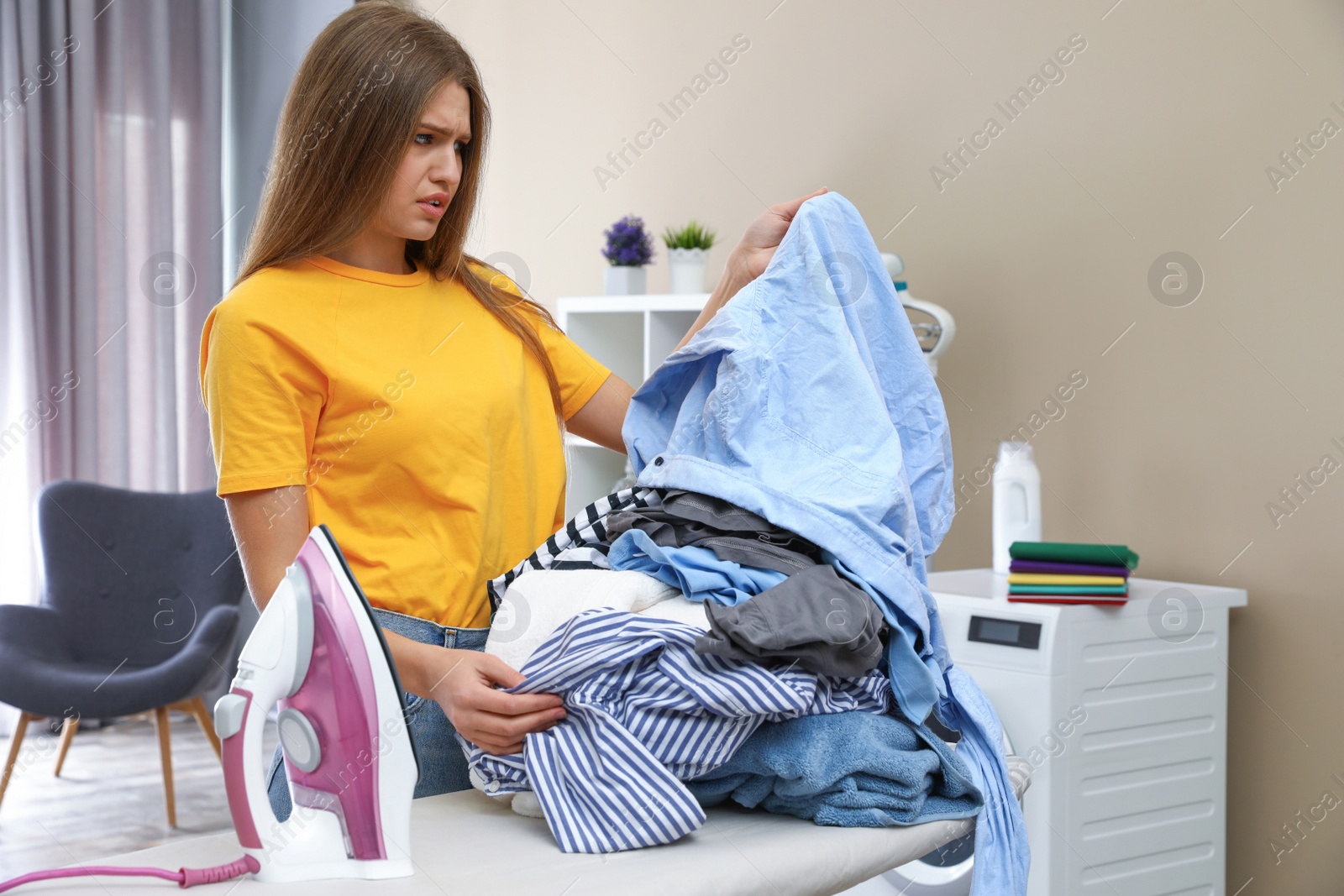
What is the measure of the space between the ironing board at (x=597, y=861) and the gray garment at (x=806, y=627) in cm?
14

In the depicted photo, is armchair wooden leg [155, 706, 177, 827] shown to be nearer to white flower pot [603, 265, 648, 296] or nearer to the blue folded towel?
white flower pot [603, 265, 648, 296]

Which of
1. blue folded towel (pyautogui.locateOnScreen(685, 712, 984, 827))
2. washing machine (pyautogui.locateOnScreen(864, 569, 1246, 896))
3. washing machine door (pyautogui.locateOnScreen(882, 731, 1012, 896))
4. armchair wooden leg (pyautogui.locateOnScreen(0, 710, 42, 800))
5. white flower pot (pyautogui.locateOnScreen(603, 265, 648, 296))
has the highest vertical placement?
white flower pot (pyautogui.locateOnScreen(603, 265, 648, 296))

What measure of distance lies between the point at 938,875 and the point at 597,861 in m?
1.24

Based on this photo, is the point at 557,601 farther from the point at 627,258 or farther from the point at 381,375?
the point at 627,258

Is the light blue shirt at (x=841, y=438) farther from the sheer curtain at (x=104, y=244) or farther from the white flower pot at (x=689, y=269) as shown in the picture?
the sheer curtain at (x=104, y=244)

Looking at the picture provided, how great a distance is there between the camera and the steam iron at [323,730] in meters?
0.74

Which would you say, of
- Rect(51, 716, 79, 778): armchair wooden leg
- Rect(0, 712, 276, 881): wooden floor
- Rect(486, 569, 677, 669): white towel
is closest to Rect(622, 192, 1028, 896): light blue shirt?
Rect(486, 569, 677, 669): white towel

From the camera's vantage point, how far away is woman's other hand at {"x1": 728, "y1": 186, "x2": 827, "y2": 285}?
116 centimetres

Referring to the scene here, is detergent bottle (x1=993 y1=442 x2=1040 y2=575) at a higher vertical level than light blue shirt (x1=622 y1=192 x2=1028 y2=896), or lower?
lower

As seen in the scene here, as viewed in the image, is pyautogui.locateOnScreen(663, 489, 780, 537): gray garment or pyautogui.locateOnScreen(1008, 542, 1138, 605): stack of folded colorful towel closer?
pyautogui.locateOnScreen(663, 489, 780, 537): gray garment

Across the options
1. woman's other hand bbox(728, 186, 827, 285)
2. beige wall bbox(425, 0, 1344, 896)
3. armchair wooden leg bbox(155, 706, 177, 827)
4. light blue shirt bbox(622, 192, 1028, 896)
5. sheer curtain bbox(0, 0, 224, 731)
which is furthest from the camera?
sheer curtain bbox(0, 0, 224, 731)

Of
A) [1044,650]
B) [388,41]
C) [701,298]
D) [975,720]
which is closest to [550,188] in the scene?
[701,298]

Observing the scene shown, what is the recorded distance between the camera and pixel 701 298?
2555 mm

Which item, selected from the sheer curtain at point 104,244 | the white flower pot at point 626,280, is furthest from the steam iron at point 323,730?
the sheer curtain at point 104,244
